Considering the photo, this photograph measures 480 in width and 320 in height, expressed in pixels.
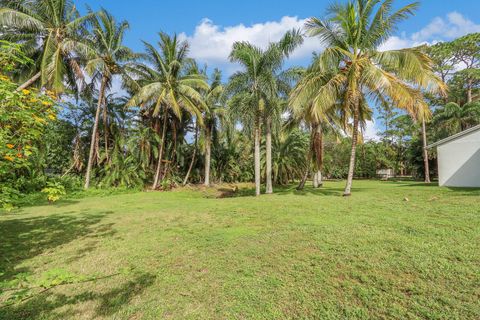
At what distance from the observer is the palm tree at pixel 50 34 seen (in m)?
11.7

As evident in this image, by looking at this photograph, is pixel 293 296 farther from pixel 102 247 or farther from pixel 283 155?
pixel 283 155

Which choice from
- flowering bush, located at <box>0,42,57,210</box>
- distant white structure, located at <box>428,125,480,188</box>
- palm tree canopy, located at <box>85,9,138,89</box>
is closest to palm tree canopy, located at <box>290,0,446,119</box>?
distant white structure, located at <box>428,125,480,188</box>

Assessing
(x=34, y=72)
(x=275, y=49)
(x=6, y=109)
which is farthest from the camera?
(x=34, y=72)

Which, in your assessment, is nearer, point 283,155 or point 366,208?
point 366,208

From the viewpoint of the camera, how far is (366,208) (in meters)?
7.05

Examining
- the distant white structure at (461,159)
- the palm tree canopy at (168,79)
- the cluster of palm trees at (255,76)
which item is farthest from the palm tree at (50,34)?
the distant white structure at (461,159)

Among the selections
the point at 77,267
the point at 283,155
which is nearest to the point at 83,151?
the point at 283,155

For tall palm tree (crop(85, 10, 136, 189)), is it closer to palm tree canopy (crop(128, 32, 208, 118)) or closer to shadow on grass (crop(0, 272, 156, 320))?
palm tree canopy (crop(128, 32, 208, 118))

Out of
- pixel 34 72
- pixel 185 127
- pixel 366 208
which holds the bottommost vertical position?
pixel 366 208

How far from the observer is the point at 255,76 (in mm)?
11992

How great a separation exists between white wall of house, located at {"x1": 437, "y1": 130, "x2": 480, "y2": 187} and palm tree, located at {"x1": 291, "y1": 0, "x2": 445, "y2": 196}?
692 centimetres

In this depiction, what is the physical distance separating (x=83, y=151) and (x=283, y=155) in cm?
1433

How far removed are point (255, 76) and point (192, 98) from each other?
5.99 meters

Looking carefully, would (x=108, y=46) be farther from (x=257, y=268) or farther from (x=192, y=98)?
(x=257, y=268)
